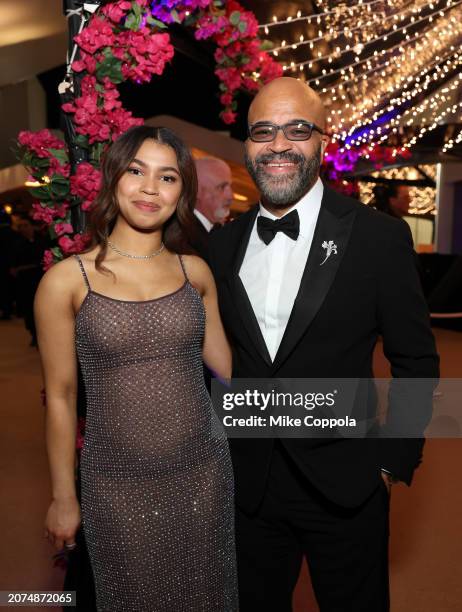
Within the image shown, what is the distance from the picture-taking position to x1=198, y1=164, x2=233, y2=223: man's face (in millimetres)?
4215

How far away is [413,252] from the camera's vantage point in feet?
5.93

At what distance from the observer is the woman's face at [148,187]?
182 centimetres

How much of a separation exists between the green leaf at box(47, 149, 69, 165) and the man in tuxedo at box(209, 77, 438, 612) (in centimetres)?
83

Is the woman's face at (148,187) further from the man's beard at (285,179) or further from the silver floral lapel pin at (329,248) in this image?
the silver floral lapel pin at (329,248)

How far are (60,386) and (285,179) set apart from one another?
83 centimetres

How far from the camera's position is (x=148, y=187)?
1815mm

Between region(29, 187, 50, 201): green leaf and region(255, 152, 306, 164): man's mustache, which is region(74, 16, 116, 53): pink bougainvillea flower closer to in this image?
region(29, 187, 50, 201): green leaf

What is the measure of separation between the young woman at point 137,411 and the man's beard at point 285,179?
22cm

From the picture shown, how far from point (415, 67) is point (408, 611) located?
5.13m

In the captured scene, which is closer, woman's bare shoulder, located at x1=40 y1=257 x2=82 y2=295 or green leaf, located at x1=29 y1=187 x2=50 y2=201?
woman's bare shoulder, located at x1=40 y1=257 x2=82 y2=295

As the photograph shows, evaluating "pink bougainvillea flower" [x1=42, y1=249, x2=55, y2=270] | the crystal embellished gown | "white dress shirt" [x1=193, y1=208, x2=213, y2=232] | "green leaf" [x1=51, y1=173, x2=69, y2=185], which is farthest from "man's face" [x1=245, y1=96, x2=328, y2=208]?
"white dress shirt" [x1=193, y1=208, x2=213, y2=232]

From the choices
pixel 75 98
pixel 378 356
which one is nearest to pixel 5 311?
pixel 378 356

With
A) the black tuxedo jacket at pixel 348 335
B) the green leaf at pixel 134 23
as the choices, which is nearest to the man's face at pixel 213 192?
the green leaf at pixel 134 23

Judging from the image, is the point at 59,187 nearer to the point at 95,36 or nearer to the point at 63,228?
the point at 63,228
